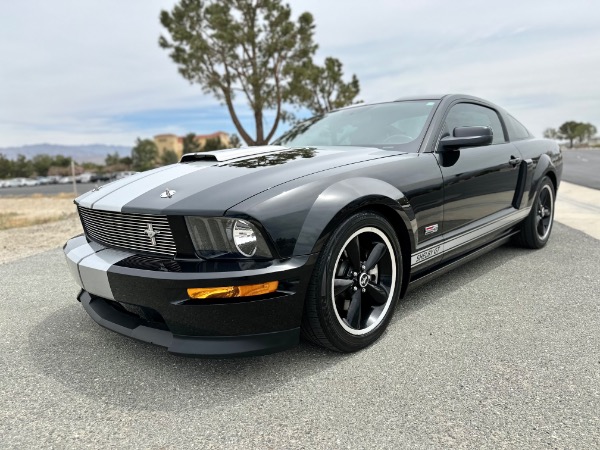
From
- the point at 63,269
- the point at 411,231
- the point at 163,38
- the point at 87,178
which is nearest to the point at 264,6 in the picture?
the point at 163,38

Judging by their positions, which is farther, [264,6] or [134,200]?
[264,6]

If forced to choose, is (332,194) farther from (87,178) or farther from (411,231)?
(87,178)

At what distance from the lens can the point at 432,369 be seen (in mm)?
2041

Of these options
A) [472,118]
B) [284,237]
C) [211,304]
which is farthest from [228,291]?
[472,118]

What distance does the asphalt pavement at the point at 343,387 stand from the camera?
1.62 meters

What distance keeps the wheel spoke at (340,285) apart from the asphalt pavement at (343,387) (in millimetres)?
340

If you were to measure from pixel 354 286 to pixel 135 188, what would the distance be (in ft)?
4.10

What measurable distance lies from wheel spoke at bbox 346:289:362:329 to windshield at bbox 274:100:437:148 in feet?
3.45

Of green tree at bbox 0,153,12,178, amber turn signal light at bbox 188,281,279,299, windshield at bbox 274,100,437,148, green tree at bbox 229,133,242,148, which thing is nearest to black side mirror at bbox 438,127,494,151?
windshield at bbox 274,100,437,148

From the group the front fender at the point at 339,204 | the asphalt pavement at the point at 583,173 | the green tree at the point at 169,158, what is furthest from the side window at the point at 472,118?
the green tree at the point at 169,158

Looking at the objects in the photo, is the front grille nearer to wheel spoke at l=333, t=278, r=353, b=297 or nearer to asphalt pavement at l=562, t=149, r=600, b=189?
wheel spoke at l=333, t=278, r=353, b=297

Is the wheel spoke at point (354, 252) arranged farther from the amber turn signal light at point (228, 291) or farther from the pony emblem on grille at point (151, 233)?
the pony emblem on grille at point (151, 233)

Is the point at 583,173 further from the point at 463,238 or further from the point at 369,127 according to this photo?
the point at 369,127

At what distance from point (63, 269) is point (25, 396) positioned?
2.55 m
